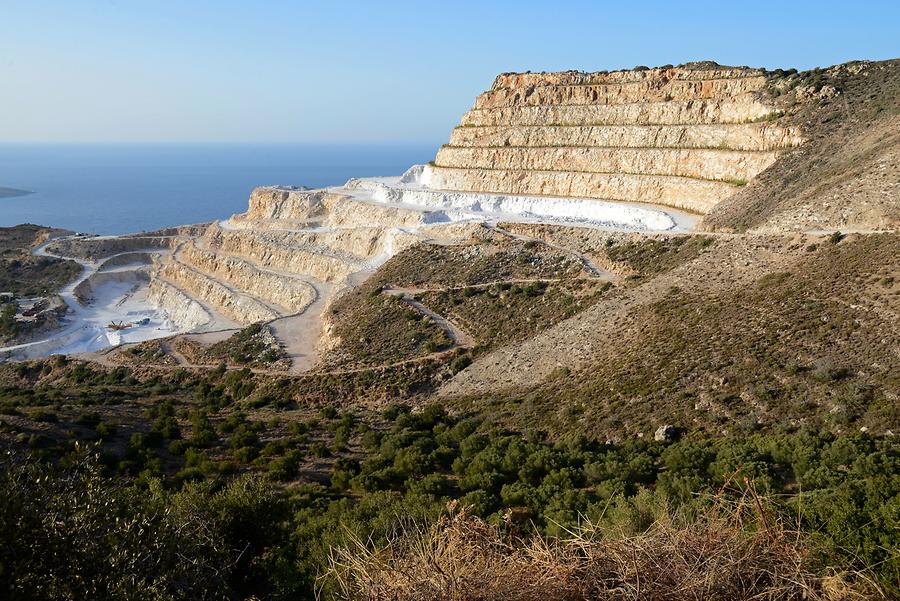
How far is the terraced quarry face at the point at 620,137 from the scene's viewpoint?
42.1 m

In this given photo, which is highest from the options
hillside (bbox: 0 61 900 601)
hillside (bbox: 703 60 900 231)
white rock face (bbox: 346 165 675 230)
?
hillside (bbox: 703 60 900 231)

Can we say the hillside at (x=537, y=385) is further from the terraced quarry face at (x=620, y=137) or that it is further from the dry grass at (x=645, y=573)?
the terraced quarry face at (x=620, y=137)

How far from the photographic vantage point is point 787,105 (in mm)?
41062

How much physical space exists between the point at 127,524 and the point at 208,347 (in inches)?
1247

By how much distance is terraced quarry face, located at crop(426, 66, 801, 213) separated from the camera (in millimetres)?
42094

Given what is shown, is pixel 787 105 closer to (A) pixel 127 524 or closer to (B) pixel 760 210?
(B) pixel 760 210

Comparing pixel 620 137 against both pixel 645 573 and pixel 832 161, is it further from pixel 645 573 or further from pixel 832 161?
pixel 645 573

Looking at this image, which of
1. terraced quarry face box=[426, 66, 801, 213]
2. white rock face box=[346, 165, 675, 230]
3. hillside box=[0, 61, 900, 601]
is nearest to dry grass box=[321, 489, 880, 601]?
hillside box=[0, 61, 900, 601]

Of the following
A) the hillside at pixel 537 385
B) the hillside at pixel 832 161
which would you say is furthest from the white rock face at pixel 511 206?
the hillside at pixel 832 161

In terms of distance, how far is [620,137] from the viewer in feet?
165

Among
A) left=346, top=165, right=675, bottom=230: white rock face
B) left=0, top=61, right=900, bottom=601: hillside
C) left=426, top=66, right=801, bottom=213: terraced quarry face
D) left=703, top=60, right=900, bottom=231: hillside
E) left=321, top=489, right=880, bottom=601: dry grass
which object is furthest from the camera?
left=426, top=66, right=801, bottom=213: terraced quarry face

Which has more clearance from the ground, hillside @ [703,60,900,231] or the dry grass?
hillside @ [703,60,900,231]

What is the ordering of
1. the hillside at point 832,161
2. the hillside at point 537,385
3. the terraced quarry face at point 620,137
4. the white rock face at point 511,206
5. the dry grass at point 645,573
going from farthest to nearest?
the terraced quarry face at point 620,137
the white rock face at point 511,206
the hillside at point 832,161
the hillside at point 537,385
the dry grass at point 645,573

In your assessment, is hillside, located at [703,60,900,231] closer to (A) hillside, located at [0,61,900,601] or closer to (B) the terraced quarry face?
(A) hillside, located at [0,61,900,601]
